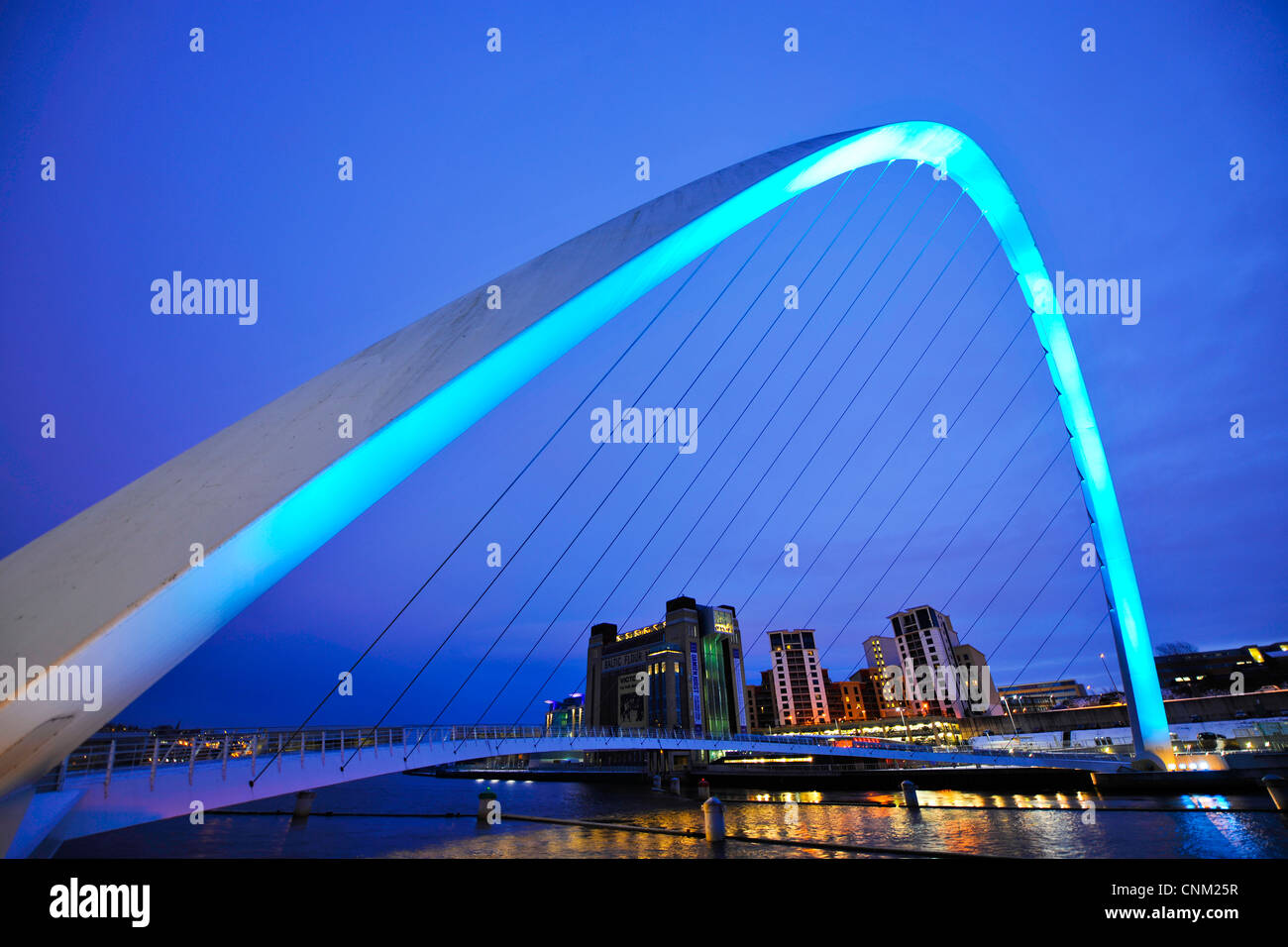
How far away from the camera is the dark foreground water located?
10.6 metres

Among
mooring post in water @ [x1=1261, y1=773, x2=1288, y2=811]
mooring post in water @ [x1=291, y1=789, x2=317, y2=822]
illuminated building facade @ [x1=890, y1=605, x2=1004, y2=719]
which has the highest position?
mooring post in water @ [x1=1261, y1=773, x2=1288, y2=811]

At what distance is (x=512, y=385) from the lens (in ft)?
16.7

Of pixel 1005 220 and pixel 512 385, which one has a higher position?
pixel 1005 220

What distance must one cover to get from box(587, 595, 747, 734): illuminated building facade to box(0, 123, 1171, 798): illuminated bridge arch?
8677 centimetres

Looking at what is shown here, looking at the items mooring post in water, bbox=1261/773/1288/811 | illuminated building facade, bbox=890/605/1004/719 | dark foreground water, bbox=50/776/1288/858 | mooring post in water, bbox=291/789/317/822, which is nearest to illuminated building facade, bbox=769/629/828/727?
illuminated building facade, bbox=890/605/1004/719

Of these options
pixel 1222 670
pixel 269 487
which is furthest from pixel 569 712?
pixel 269 487

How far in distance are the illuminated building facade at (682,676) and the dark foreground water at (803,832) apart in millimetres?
68392

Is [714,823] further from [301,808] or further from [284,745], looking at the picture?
[301,808]

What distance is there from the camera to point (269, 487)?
321 centimetres

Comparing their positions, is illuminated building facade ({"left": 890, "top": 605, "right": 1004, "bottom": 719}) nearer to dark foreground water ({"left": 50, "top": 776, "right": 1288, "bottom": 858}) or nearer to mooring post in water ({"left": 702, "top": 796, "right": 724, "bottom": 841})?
dark foreground water ({"left": 50, "top": 776, "right": 1288, "bottom": 858})
